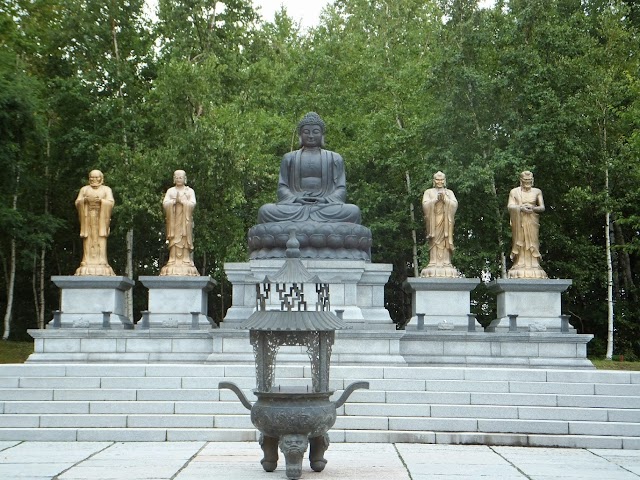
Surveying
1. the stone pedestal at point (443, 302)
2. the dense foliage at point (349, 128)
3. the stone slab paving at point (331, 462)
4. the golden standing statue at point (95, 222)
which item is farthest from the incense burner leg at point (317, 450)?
the dense foliage at point (349, 128)

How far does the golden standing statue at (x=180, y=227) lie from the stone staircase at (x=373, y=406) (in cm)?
555

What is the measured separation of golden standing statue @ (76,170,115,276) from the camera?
18.2m

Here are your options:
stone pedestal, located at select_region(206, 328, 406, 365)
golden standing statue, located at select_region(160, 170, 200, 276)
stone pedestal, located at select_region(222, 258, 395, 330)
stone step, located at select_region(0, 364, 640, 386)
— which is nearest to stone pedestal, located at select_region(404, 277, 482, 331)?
stone pedestal, located at select_region(222, 258, 395, 330)

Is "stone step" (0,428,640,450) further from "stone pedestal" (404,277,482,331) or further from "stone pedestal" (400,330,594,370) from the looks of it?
"stone pedestal" (404,277,482,331)

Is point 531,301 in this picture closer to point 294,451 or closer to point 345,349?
point 345,349

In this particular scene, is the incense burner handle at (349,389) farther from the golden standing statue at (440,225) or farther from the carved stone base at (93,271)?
the carved stone base at (93,271)

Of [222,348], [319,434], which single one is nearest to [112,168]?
[222,348]

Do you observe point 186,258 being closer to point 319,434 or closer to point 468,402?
point 468,402

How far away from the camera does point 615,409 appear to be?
1144 centimetres

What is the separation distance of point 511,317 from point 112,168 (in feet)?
44.8

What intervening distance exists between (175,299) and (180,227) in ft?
4.63

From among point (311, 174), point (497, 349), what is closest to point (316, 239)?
point (311, 174)

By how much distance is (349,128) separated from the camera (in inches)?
1124

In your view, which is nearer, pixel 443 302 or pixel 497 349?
pixel 497 349
